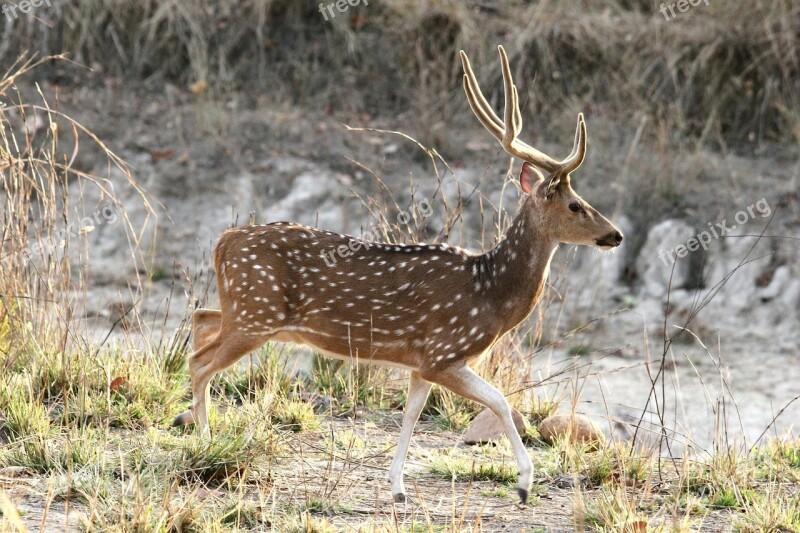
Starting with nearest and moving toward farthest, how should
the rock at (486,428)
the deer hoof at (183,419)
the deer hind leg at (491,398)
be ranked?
the deer hind leg at (491,398) < the deer hoof at (183,419) < the rock at (486,428)

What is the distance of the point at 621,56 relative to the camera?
48.6 ft

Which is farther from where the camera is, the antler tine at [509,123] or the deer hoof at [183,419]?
the deer hoof at [183,419]

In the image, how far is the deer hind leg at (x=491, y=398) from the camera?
614 cm

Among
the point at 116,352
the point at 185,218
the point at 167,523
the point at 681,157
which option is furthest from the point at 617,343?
the point at 167,523

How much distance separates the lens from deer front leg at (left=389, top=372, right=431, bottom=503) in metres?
6.29

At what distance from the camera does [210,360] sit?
683 cm

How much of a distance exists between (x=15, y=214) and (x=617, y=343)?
21.4ft

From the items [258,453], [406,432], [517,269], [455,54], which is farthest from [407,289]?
[455,54]

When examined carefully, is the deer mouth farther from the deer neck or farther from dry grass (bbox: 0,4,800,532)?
dry grass (bbox: 0,4,800,532)

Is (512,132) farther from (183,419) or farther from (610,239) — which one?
(183,419)

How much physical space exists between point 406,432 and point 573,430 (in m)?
1.54

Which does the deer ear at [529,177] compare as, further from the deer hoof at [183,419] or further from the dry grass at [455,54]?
the dry grass at [455,54]

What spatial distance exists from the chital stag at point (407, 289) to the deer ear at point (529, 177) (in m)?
0.08

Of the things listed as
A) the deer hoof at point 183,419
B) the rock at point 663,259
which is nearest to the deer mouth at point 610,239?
the deer hoof at point 183,419
